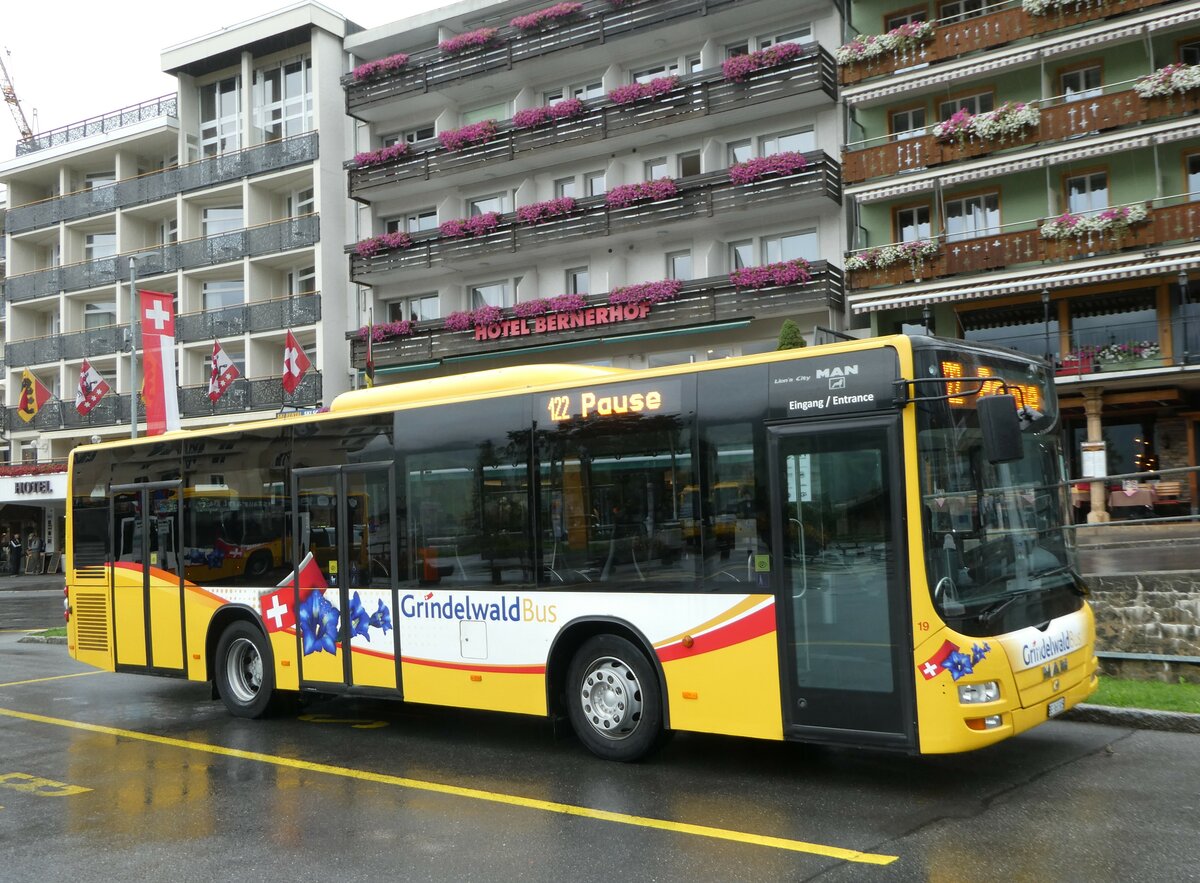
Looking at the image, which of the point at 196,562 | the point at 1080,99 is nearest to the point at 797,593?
A: the point at 196,562

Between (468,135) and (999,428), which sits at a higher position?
(468,135)

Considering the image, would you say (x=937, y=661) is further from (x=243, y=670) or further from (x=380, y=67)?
(x=380, y=67)

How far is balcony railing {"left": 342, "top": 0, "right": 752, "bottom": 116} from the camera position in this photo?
29094mm

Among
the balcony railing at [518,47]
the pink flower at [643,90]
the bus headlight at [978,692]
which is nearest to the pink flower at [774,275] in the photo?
the pink flower at [643,90]

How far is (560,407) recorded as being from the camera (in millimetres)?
8805

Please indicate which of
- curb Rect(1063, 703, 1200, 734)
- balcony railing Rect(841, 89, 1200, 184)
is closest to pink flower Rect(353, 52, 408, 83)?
balcony railing Rect(841, 89, 1200, 184)

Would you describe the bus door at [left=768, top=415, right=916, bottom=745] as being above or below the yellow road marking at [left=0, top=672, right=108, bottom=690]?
above

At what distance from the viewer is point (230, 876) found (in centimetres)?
590

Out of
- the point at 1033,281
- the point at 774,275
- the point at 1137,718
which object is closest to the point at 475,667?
the point at 1137,718

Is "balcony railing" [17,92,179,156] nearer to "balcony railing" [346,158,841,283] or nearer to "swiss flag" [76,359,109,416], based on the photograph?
"balcony railing" [346,158,841,283]

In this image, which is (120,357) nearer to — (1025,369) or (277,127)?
(277,127)

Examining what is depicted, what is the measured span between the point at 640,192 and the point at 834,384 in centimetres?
2249

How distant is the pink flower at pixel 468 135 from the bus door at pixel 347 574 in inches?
912

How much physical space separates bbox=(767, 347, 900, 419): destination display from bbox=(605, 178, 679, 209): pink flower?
71.7 feet
